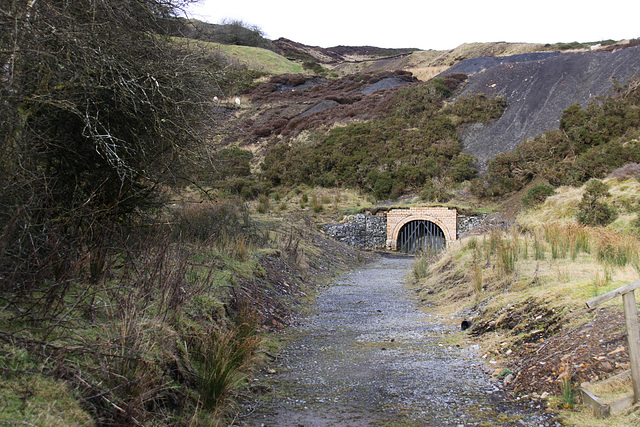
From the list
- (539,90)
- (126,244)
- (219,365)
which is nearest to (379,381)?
(219,365)

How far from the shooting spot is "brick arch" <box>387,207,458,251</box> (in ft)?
59.4

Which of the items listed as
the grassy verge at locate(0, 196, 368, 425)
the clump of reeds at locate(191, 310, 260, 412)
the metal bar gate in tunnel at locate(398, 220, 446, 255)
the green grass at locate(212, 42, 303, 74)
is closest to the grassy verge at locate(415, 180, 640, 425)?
the clump of reeds at locate(191, 310, 260, 412)

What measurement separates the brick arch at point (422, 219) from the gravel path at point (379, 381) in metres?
12.2

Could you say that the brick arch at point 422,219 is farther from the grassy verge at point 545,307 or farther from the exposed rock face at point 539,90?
the grassy verge at point 545,307

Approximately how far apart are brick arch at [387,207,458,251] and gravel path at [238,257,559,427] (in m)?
12.2

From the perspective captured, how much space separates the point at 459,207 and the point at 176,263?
15.9 m

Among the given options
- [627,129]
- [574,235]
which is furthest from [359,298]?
[627,129]

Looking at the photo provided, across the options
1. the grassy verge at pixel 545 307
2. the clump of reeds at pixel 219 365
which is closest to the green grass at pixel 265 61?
the grassy verge at pixel 545 307

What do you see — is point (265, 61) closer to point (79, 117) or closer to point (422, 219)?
point (422, 219)

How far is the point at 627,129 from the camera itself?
18.5m

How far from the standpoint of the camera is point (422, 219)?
731 inches

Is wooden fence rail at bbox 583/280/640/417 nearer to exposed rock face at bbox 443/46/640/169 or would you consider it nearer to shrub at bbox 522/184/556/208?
shrub at bbox 522/184/556/208

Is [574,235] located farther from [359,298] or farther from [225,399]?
[225,399]

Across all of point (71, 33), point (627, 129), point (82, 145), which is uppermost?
point (627, 129)
